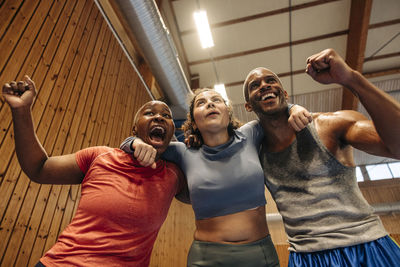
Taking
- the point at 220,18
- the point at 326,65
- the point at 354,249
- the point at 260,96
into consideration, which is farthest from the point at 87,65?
the point at 220,18

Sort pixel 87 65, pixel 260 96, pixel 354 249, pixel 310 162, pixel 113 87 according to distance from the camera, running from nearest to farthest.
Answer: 1. pixel 354 249
2. pixel 310 162
3. pixel 260 96
4. pixel 87 65
5. pixel 113 87

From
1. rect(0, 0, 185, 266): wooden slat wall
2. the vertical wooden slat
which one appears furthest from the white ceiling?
rect(0, 0, 185, 266): wooden slat wall

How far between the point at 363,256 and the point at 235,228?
0.59m

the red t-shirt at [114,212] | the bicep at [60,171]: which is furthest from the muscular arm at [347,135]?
the bicep at [60,171]

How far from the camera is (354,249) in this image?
39.9 inches

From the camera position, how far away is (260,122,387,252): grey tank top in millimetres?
1048

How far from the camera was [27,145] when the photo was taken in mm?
1216

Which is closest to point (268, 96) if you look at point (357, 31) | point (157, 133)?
point (157, 133)

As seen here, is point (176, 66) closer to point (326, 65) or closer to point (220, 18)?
point (220, 18)

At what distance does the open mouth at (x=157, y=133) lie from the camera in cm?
157

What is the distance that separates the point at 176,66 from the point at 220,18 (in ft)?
6.87

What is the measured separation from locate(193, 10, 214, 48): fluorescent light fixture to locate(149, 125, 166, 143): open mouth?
3214 mm

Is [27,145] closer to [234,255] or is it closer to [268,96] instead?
[234,255]

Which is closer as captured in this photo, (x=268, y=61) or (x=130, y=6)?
(x=130, y=6)
